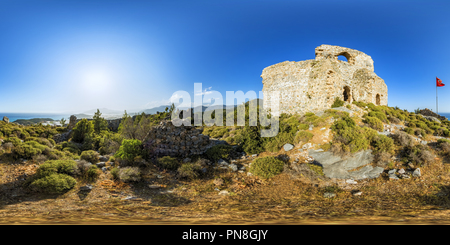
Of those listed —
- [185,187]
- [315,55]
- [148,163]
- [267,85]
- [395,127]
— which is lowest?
[185,187]

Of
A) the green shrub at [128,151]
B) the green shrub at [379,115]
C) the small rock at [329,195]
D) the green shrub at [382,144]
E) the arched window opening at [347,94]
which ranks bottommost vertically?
the small rock at [329,195]

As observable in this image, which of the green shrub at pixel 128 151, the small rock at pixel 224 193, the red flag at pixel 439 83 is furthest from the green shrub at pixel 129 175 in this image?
the red flag at pixel 439 83

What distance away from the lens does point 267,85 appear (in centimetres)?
1794

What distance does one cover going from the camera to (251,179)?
7.86m

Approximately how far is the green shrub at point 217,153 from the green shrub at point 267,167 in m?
1.95

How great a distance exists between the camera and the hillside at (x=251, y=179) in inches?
190

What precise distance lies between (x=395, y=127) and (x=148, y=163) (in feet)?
47.6

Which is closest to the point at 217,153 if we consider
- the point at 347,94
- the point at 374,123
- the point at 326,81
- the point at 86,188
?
the point at 86,188

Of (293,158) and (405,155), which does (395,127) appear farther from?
(293,158)

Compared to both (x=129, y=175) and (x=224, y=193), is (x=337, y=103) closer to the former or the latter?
(x=224, y=193)

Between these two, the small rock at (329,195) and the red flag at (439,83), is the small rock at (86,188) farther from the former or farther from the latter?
the red flag at (439,83)

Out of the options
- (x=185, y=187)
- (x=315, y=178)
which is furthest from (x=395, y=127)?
(x=185, y=187)

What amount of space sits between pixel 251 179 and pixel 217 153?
266 centimetres
